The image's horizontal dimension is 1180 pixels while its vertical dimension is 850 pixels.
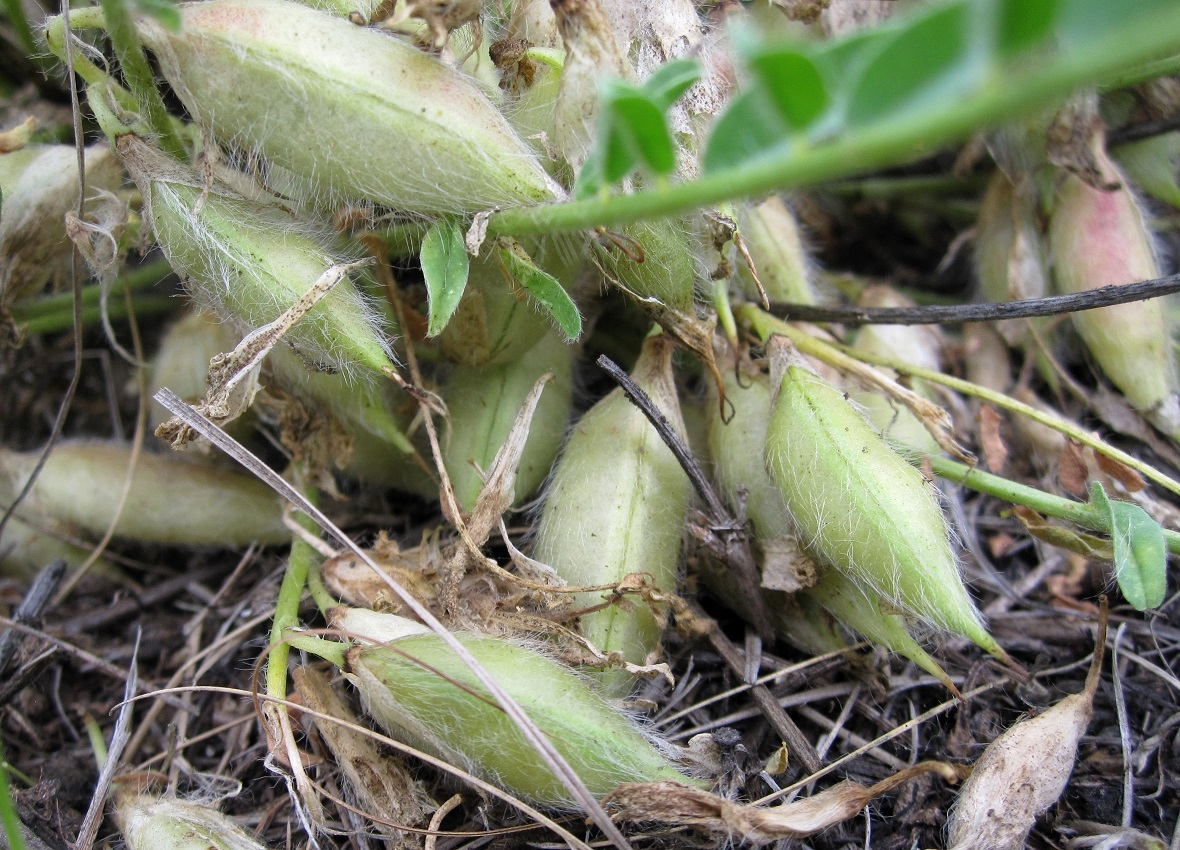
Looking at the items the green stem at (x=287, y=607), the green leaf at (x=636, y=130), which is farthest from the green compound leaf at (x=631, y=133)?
the green stem at (x=287, y=607)

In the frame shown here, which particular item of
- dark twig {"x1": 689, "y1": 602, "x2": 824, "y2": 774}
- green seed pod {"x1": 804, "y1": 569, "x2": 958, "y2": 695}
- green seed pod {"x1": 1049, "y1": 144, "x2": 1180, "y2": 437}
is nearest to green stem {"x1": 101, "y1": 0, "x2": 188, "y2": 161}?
dark twig {"x1": 689, "y1": 602, "x2": 824, "y2": 774}

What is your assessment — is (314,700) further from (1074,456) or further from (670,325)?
(1074,456)

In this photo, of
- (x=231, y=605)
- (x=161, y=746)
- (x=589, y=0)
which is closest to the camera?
(x=589, y=0)

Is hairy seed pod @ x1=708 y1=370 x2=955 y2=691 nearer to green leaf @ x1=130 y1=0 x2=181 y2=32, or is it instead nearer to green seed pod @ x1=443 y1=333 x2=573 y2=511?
green seed pod @ x1=443 y1=333 x2=573 y2=511

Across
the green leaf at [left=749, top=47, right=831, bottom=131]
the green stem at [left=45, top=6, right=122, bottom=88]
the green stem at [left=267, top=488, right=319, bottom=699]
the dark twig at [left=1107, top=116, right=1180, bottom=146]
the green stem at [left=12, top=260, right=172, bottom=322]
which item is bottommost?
the green stem at [left=267, top=488, right=319, bottom=699]

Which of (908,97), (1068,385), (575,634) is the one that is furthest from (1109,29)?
(1068,385)

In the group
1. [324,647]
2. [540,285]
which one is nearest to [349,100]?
[540,285]
